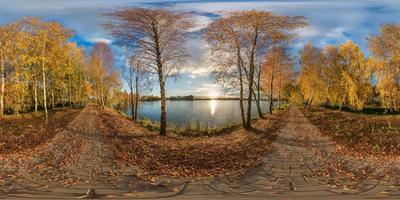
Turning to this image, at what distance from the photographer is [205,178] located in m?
11.5

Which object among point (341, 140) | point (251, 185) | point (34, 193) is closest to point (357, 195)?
point (251, 185)

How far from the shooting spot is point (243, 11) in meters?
28.4

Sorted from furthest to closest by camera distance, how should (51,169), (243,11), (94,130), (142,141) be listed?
(243,11) < (94,130) < (142,141) < (51,169)

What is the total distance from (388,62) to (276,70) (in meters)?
13.8

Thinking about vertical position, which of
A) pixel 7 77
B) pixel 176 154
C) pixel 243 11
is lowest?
pixel 176 154

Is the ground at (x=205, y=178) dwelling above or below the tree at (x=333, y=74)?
below

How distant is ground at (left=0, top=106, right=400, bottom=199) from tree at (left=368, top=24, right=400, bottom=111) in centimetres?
2446

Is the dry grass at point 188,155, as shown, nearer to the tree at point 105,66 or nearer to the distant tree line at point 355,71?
the distant tree line at point 355,71

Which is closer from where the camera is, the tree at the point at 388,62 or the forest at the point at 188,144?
the forest at the point at 188,144

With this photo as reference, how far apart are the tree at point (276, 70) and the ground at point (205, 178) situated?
27678mm

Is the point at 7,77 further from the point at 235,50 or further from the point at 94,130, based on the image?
the point at 235,50

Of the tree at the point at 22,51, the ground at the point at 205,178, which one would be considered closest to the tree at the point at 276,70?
the tree at the point at 22,51

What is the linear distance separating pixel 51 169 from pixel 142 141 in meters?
7.82

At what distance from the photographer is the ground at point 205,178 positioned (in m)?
9.60
